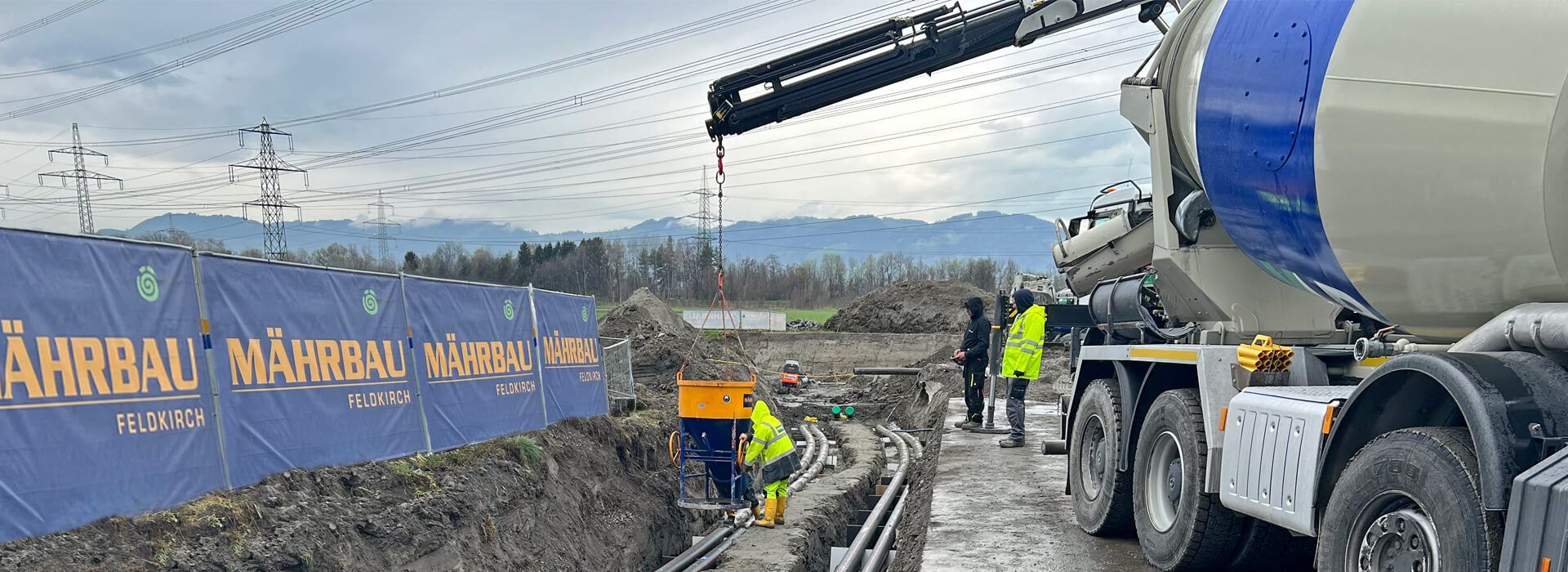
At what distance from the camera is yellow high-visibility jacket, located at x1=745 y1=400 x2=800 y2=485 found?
37.4 feet

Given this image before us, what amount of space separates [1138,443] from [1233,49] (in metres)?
2.53

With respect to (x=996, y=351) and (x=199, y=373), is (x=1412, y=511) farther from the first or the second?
(x=996, y=351)

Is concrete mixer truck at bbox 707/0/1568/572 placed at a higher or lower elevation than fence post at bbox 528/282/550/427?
higher

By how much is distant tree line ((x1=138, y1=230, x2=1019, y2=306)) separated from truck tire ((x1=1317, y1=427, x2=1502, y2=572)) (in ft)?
150

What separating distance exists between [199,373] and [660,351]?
1696 centimetres

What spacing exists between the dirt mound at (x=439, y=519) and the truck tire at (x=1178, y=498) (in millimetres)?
5892

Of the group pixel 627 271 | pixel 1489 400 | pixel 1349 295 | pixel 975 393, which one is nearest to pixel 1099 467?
pixel 1349 295

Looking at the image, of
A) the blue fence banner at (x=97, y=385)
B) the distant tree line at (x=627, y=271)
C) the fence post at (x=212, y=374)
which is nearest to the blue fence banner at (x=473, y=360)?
the fence post at (x=212, y=374)

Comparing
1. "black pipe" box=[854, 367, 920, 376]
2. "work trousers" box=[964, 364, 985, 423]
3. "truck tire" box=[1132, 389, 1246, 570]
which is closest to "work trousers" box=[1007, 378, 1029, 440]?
"work trousers" box=[964, 364, 985, 423]

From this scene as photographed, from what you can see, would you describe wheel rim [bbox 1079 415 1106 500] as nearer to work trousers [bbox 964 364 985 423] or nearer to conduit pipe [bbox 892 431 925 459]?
work trousers [bbox 964 364 985 423]

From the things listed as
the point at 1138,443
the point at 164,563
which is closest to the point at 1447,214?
the point at 1138,443

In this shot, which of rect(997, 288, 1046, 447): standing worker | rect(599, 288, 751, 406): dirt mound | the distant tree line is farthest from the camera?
the distant tree line

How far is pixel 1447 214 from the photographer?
12.1 ft

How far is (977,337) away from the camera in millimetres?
14070
